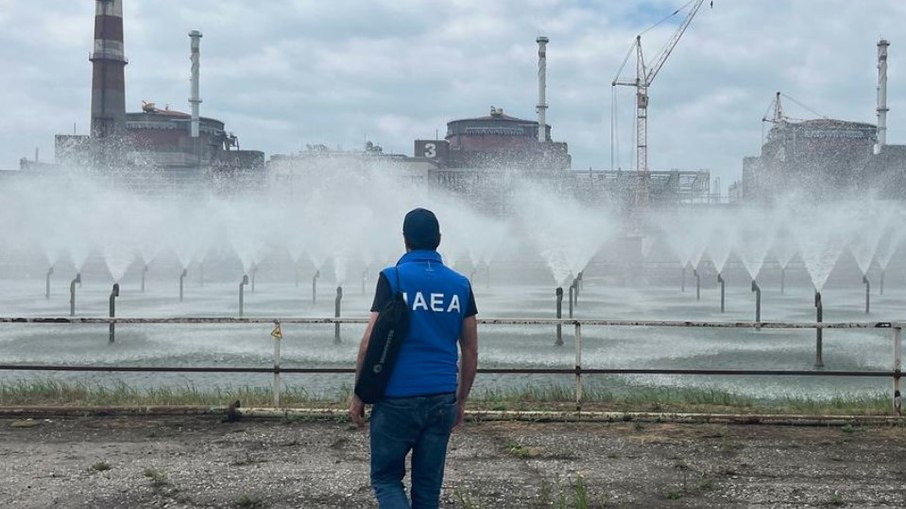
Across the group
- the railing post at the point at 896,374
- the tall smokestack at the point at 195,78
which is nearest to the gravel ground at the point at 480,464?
the railing post at the point at 896,374

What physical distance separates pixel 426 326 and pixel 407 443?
25.8 inches

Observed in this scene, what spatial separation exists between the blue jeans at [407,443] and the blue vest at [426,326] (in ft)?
0.25

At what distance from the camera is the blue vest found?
455 cm

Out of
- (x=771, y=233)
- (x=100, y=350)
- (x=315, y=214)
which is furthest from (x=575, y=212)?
(x=100, y=350)

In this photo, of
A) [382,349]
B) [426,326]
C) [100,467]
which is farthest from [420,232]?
[100,467]

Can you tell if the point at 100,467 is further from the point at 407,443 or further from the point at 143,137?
the point at 143,137

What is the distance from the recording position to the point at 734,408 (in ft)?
31.1

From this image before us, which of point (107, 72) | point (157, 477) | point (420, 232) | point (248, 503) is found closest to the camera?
point (420, 232)

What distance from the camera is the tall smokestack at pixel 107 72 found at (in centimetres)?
6662

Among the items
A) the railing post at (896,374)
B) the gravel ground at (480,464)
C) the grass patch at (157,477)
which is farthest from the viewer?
the railing post at (896,374)

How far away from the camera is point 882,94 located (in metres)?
104

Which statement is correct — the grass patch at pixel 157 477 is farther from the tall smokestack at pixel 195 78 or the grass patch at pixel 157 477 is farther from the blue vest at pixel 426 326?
the tall smokestack at pixel 195 78

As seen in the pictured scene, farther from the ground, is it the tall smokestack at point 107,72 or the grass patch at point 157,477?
the tall smokestack at point 107,72

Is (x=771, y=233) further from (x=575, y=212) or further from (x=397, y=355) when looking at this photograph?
(x=397, y=355)
